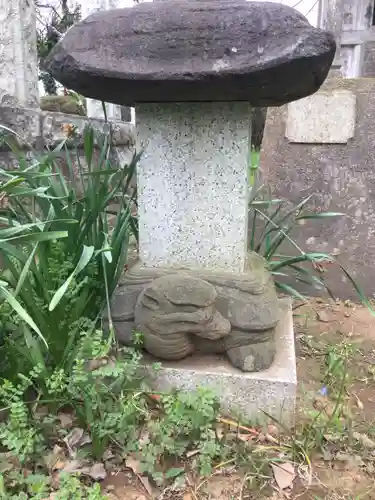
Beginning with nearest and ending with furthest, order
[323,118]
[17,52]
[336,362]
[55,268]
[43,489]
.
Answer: [43,489]
[55,268]
[336,362]
[17,52]
[323,118]

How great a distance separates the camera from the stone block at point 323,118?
8.58 feet

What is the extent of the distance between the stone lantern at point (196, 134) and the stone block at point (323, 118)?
4.00 feet

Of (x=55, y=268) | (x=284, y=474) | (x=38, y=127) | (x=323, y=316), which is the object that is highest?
(x=38, y=127)

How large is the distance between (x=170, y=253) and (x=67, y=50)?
2.25ft

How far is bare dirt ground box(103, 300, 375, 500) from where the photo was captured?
4.03 ft

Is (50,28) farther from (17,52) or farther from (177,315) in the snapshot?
(177,315)

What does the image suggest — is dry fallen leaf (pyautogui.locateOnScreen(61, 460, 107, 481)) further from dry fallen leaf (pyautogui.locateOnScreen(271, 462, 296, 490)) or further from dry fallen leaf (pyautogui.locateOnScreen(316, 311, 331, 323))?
dry fallen leaf (pyautogui.locateOnScreen(316, 311, 331, 323))

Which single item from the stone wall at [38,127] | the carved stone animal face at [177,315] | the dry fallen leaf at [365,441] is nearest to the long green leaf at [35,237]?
the carved stone animal face at [177,315]

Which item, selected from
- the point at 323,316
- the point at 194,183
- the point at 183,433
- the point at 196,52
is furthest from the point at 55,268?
the point at 323,316

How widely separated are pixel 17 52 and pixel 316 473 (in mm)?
2346

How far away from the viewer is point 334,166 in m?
2.75

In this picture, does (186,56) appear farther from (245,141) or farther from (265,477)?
(265,477)

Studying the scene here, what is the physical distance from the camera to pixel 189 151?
5.03 feet

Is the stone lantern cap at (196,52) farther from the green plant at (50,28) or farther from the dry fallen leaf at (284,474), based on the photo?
the green plant at (50,28)
